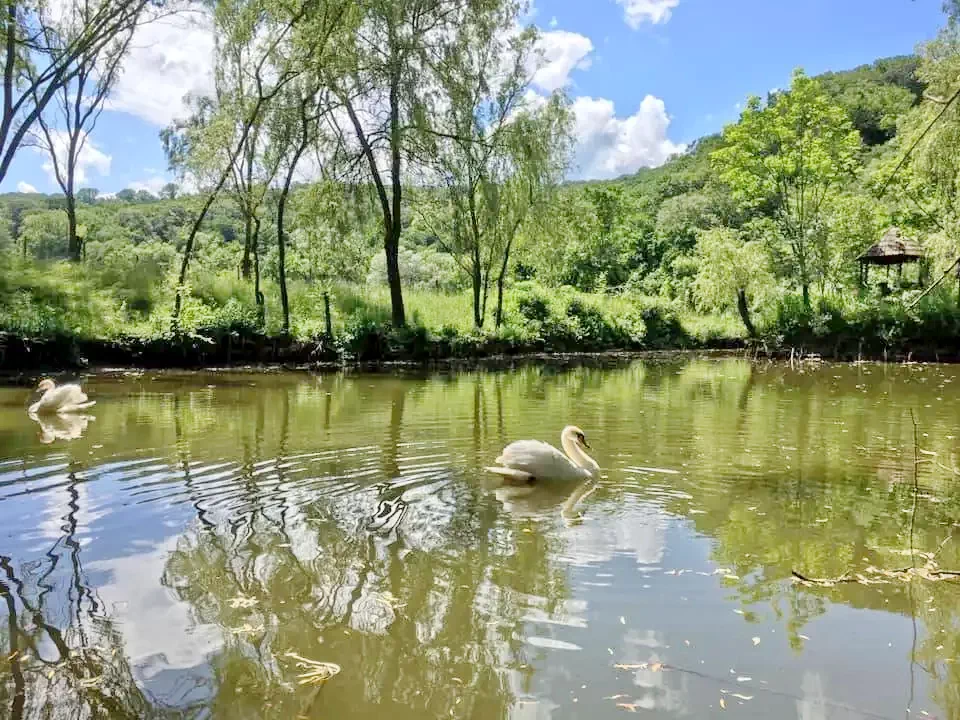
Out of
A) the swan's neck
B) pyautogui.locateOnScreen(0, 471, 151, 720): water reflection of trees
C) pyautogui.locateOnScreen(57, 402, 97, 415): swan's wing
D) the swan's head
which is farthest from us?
pyautogui.locateOnScreen(57, 402, 97, 415): swan's wing

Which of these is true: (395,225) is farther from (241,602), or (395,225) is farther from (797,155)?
(241,602)

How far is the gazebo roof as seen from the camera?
32156 millimetres

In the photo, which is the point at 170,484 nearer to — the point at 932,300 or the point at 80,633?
the point at 80,633

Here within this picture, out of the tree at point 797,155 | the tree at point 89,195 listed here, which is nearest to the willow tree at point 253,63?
the tree at point 797,155

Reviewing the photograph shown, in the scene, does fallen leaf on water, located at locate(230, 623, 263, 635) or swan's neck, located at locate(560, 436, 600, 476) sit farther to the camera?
swan's neck, located at locate(560, 436, 600, 476)

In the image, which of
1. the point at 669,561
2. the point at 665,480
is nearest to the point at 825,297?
the point at 665,480

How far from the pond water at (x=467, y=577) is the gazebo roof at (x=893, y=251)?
23.7 metres

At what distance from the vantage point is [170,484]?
838 cm

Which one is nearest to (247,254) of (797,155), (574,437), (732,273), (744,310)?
Answer: (732,273)

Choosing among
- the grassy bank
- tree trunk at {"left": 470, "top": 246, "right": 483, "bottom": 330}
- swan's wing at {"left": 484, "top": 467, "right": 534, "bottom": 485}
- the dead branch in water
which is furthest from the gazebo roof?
the dead branch in water

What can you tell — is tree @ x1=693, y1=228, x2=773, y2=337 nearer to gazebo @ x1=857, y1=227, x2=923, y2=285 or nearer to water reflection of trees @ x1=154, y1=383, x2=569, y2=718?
gazebo @ x1=857, y1=227, x2=923, y2=285

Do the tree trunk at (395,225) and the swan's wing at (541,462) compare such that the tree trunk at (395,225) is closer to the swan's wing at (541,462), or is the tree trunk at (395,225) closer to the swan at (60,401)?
the swan at (60,401)

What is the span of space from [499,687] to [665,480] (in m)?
5.10

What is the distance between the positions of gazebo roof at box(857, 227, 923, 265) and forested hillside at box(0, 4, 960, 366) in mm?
939
